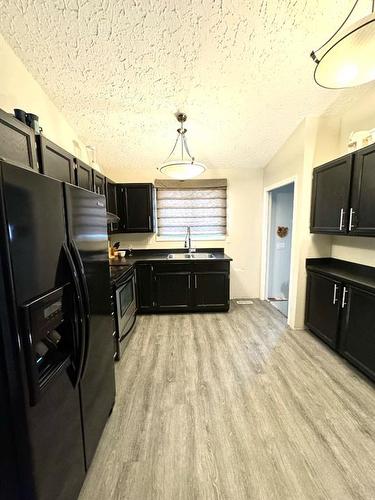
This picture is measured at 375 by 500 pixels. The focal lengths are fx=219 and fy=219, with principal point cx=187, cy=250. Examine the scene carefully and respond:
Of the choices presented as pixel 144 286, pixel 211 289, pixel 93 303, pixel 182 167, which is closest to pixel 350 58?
pixel 182 167

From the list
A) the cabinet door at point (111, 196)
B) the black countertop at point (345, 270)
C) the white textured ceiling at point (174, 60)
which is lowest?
the black countertop at point (345, 270)

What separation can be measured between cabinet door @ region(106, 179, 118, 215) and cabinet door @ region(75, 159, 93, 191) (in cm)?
71

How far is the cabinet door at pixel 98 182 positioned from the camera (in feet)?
8.79

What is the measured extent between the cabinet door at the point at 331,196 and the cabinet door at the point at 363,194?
7cm

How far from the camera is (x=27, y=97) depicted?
6.26ft

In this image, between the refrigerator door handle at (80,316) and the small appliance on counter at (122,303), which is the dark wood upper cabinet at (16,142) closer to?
the refrigerator door handle at (80,316)

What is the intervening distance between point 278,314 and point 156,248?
2335mm

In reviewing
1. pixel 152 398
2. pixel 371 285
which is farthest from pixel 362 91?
pixel 152 398

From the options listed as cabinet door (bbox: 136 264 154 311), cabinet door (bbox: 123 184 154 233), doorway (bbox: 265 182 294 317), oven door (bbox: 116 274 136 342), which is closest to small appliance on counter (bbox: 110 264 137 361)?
oven door (bbox: 116 274 136 342)

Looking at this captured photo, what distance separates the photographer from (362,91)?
2307 mm

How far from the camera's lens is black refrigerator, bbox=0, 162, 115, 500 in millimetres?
720

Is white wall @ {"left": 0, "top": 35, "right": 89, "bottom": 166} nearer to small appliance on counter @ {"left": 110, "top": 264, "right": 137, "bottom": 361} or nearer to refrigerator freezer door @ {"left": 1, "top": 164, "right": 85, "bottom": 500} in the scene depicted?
refrigerator freezer door @ {"left": 1, "top": 164, "right": 85, "bottom": 500}

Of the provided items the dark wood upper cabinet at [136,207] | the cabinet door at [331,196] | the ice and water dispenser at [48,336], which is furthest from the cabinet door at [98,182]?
the cabinet door at [331,196]

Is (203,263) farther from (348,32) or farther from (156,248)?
(348,32)
